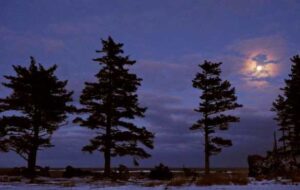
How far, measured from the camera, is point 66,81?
36719mm

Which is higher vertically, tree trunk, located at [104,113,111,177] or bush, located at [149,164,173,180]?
tree trunk, located at [104,113,111,177]

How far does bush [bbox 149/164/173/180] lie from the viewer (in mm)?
36688

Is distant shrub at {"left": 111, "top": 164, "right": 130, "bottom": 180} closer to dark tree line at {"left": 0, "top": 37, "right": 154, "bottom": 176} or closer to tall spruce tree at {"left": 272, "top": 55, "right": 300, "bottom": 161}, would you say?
dark tree line at {"left": 0, "top": 37, "right": 154, "bottom": 176}

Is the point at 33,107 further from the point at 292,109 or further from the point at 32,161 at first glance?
the point at 292,109

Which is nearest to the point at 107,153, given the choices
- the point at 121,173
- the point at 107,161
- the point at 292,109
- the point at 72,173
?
the point at 107,161

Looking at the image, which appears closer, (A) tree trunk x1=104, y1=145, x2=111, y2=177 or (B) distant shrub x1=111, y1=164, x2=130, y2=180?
(B) distant shrub x1=111, y1=164, x2=130, y2=180

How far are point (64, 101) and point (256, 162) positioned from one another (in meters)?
19.4

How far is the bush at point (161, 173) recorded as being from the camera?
3669 cm

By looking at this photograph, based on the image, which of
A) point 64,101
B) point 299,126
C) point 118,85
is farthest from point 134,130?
point 299,126

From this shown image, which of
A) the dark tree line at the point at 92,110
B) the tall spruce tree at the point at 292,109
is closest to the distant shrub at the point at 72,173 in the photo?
the dark tree line at the point at 92,110

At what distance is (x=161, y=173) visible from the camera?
122ft

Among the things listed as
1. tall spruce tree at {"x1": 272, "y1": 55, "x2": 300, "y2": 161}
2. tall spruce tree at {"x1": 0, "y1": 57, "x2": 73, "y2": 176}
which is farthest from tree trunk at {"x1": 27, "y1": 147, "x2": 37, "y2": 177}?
tall spruce tree at {"x1": 272, "y1": 55, "x2": 300, "y2": 161}

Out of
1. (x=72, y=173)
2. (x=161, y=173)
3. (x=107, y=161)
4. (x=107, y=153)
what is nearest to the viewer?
(x=107, y=161)

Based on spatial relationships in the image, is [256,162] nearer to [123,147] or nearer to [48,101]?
[123,147]
